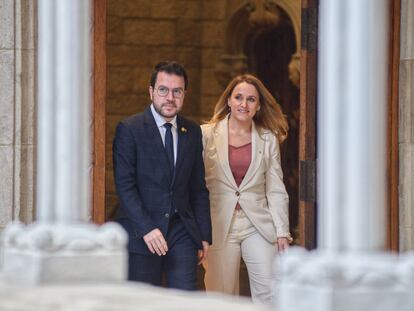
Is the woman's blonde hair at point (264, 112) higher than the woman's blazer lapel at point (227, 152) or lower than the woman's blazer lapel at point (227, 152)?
higher

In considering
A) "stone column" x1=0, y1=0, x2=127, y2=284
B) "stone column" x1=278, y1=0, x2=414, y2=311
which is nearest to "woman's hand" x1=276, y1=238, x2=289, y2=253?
"stone column" x1=0, y1=0, x2=127, y2=284

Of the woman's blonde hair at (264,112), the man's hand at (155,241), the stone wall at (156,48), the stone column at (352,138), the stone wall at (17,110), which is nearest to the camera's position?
the stone column at (352,138)

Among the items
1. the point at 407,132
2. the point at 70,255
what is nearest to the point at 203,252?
the point at 407,132

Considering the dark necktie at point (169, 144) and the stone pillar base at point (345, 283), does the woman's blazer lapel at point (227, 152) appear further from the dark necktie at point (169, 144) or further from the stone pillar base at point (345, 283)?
the stone pillar base at point (345, 283)

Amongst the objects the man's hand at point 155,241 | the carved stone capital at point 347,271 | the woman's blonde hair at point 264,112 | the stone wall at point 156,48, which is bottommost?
the man's hand at point 155,241

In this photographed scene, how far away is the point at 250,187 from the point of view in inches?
348

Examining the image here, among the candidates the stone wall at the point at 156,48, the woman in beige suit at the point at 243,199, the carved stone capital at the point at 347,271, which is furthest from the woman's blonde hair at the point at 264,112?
the stone wall at the point at 156,48

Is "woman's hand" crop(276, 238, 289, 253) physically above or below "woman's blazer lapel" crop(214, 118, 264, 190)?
below

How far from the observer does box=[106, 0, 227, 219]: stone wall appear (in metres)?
13.2

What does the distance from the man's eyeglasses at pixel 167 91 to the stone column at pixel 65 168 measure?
1.34 meters

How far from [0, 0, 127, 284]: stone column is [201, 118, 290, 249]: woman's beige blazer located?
6.85ft

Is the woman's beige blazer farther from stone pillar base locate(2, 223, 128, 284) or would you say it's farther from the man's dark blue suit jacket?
stone pillar base locate(2, 223, 128, 284)

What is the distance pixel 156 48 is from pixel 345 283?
8.30 m

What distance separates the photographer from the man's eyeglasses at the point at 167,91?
8188 mm
